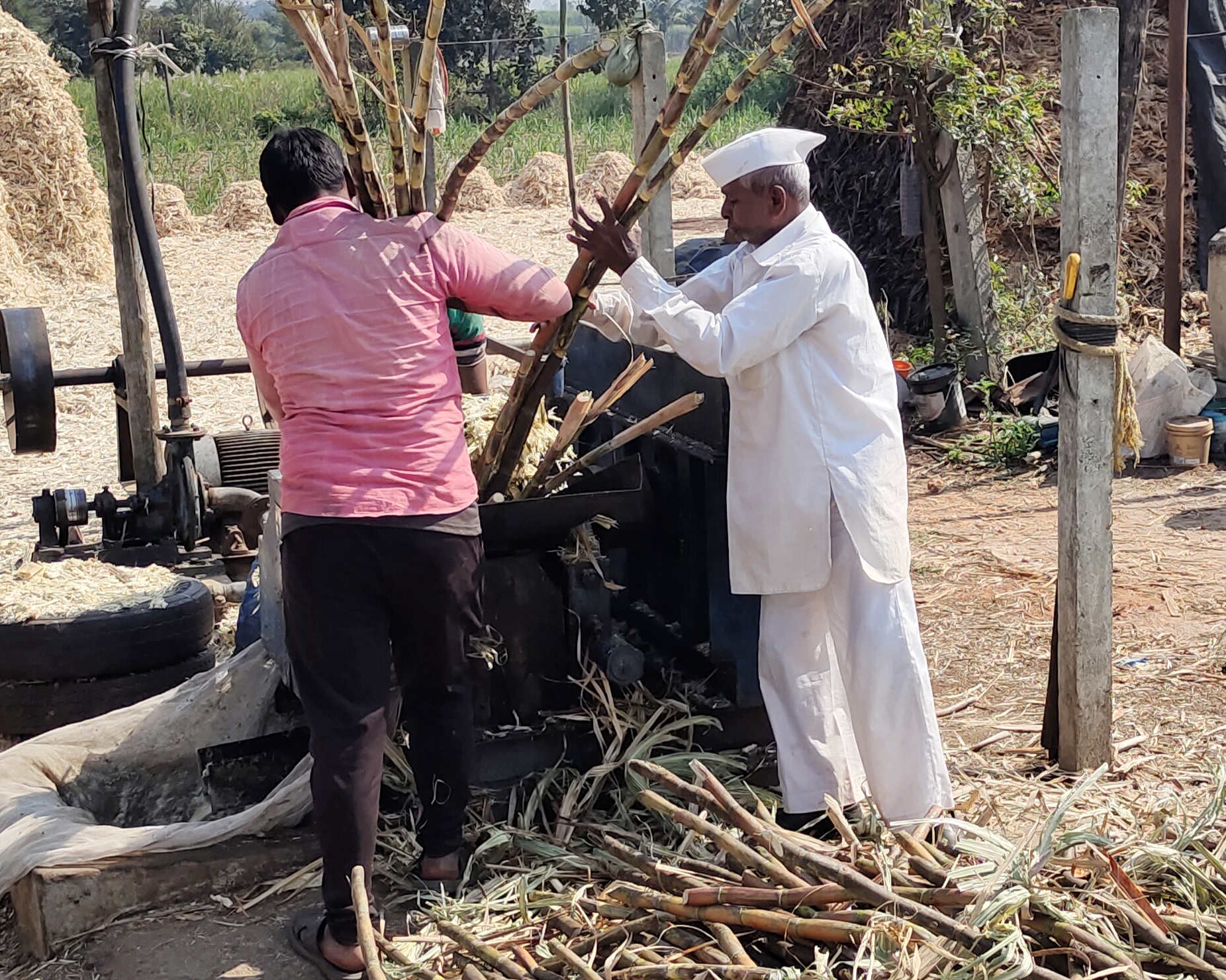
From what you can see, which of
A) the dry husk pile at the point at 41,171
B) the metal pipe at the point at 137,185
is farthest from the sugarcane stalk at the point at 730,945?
the dry husk pile at the point at 41,171

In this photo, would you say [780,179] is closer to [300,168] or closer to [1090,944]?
[300,168]

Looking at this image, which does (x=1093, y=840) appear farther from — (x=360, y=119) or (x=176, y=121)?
(x=176, y=121)

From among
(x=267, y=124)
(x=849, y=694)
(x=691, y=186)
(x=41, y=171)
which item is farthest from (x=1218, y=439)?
(x=267, y=124)

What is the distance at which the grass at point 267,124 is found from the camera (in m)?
24.8

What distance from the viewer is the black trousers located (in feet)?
10.7

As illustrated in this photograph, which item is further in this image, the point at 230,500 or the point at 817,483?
→ the point at 230,500

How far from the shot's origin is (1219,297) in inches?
347

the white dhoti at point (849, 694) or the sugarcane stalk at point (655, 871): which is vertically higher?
the white dhoti at point (849, 694)

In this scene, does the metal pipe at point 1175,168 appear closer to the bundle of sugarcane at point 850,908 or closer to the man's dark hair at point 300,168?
the bundle of sugarcane at point 850,908

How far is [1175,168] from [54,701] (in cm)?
791

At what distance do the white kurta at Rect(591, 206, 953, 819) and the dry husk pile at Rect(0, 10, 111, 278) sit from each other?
15.1 meters

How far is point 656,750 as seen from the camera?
405 cm

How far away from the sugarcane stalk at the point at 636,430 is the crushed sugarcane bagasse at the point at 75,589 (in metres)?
1.79

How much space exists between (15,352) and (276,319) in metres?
3.28
